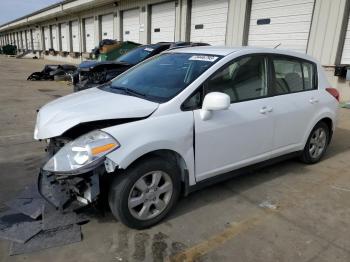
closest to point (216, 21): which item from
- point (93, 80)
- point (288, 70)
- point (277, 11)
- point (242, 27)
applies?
point (242, 27)

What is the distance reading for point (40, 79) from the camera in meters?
14.7

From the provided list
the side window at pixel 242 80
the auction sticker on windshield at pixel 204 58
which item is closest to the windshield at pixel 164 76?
the auction sticker on windshield at pixel 204 58

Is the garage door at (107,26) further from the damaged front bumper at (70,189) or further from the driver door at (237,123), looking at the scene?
the damaged front bumper at (70,189)

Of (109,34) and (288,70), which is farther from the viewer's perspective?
(109,34)

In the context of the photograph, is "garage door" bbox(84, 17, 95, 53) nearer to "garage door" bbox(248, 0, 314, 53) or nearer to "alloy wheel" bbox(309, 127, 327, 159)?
"garage door" bbox(248, 0, 314, 53)

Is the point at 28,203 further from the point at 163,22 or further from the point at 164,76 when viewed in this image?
the point at 163,22

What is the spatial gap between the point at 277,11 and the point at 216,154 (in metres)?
9.71

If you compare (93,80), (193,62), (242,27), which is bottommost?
(93,80)

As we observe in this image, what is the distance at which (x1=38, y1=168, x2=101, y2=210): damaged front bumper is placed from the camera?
101 inches

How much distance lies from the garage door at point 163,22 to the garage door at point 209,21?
168 cm

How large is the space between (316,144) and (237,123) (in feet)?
6.59

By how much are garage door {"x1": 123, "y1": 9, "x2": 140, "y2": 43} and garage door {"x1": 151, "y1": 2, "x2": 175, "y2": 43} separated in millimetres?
1763

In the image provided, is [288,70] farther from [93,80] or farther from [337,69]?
[337,69]

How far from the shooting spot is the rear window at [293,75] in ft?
12.6
